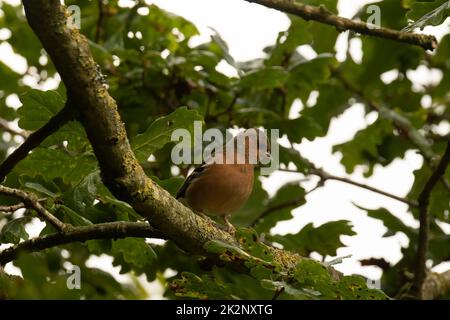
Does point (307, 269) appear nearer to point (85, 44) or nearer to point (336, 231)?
point (85, 44)

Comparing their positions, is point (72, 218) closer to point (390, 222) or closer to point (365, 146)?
point (390, 222)

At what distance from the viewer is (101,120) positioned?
2535 mm

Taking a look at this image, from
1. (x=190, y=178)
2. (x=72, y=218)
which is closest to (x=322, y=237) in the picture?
(x=190, y=178)

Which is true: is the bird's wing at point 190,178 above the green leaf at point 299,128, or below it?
below

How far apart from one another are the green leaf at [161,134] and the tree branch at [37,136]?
0.54 meters

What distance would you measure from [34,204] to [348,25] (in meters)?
2.00

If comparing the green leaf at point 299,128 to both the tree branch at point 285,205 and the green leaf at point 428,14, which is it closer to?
the tree branch at point 285,205

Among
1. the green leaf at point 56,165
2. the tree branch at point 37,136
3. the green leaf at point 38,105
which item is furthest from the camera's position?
the green leaf at point 56,165

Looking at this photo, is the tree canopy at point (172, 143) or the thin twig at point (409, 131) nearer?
the tree canopy at point (172, 143)

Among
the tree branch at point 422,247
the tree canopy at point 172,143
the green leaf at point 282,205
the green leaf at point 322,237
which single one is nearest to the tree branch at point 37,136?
the tree canopy at point 172,143

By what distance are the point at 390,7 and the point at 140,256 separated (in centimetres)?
305

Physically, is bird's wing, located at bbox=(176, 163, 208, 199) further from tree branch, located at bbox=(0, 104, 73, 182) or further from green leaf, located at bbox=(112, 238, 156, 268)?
tree branch, located at bbox=(0, 104, 73, 182)

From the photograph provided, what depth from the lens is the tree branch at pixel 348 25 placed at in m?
3.96

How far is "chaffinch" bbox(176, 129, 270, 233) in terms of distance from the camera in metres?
4.57
